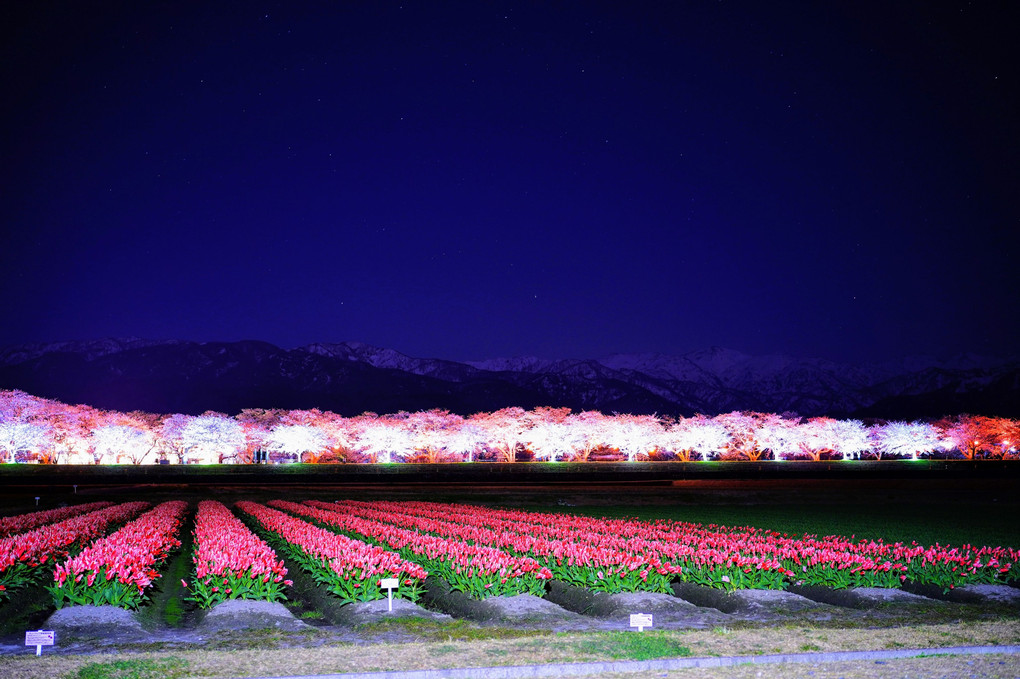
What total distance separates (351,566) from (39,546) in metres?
7.75

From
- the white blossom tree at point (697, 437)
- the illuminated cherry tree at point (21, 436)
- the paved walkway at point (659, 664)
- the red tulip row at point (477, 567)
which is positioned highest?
the illuminated cherry tree at point (21, 436)

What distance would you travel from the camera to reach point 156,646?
1102 centimetres

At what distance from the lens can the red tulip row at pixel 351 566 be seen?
14039mm

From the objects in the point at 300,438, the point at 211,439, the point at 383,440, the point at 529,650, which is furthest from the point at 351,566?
the point at 211,439

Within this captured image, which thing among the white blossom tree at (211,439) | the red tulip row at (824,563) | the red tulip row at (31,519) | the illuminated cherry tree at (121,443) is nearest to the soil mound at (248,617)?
the red tulip row at (824,563)

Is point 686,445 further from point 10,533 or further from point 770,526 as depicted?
point 10,533

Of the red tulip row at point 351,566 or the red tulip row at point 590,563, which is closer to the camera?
the red tulip row at point 351,566

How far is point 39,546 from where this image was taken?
16.9 metres

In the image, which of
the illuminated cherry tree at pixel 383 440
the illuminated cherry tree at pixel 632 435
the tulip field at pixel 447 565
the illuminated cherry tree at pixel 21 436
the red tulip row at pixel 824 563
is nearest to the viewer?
the tulip field at pixel 447 565

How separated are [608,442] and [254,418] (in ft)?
187

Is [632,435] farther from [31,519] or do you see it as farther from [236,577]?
[236,577]

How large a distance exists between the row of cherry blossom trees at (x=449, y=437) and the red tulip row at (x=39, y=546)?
82898 millimetres

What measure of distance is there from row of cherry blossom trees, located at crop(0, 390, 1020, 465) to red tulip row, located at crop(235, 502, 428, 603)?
91.8 m

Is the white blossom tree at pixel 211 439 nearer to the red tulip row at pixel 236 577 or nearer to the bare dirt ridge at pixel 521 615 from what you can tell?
the red tulip row at pixel 236 577
